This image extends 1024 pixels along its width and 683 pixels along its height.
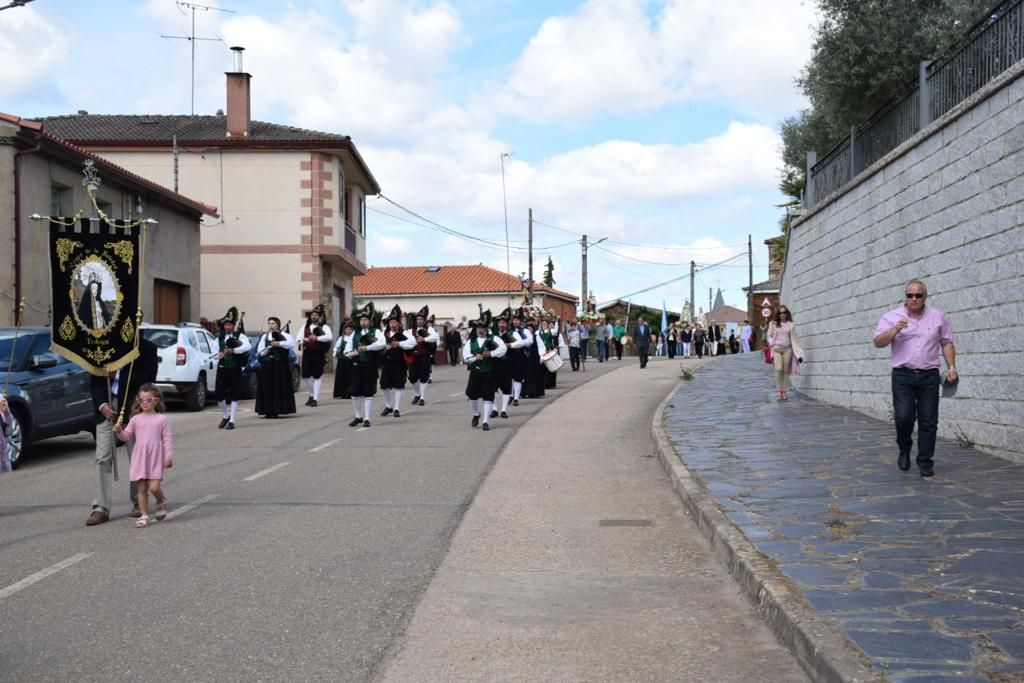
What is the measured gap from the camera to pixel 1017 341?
1076 centimetres

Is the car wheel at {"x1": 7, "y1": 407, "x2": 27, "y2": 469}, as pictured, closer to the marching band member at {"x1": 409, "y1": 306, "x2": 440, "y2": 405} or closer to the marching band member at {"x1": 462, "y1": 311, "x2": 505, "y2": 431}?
the marching band member at {"x1": 462, "y1": 311, "x2": 505, "y2": 431}

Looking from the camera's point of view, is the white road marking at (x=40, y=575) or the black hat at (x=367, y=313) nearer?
the white road marking at (x=40, y=575)

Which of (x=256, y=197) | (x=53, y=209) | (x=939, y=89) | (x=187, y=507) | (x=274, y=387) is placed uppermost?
(x=256, y=197)

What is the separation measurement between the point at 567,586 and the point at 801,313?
16348mm

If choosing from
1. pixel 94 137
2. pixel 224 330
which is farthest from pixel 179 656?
pixel 94 137

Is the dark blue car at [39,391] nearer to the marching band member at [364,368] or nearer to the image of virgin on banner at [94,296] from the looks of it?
the image of virgin on banner at [94,296]

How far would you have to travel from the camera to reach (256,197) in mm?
37812

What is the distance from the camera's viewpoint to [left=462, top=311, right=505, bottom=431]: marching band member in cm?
1656

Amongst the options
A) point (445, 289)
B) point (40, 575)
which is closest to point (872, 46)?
point (40, 575)

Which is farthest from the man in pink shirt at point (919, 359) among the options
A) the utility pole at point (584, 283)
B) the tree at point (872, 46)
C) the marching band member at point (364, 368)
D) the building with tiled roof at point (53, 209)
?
the utility pole at point (584, 283)

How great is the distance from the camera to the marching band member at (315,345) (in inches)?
827

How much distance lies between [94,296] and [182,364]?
1193 centimetres

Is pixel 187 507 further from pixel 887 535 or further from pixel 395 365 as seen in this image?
pixel 395 365

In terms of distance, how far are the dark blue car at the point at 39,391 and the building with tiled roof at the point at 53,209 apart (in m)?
4.79
